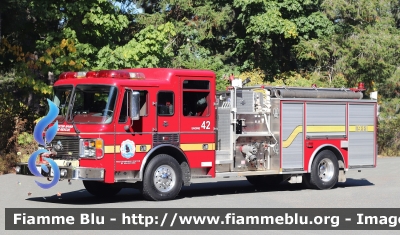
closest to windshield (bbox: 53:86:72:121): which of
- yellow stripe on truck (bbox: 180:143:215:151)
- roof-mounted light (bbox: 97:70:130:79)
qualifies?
roof-mounted light (bbox: 97:70:130:79)

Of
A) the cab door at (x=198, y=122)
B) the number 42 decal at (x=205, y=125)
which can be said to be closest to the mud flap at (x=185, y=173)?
the cab door at (x=198, y=122)

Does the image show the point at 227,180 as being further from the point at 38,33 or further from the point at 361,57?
the point at 361,57

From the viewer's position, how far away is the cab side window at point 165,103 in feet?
48.3

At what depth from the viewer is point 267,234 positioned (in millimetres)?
10922

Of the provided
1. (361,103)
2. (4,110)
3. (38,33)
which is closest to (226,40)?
(38,33)

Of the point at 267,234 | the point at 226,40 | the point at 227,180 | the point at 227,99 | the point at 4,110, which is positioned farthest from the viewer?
the point at 226,40

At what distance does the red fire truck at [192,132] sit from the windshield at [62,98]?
0.03 meters

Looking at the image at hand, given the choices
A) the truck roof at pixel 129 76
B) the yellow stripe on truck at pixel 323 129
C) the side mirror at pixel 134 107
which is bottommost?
the yellow stripe on truck at pixel 323 129

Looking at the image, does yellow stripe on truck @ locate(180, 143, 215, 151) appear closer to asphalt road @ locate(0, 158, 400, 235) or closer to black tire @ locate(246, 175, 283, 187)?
asphalt road @ locate(0, 158, 400, 235)

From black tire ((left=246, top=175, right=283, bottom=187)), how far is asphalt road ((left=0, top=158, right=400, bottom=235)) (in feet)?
0.64

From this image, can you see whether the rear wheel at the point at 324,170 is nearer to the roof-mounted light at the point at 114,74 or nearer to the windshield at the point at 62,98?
the roof-mounted light at the point at 114,74

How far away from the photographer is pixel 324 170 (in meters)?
18.0

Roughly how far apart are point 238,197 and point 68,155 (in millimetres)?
3800

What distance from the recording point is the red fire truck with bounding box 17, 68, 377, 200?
14.1m
